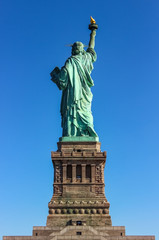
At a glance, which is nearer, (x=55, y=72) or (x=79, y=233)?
(x=79, y=233)

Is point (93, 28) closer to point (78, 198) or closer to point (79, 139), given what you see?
point (79, 139)

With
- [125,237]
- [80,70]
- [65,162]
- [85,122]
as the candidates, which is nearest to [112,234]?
[125,237]

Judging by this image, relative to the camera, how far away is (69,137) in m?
54.0

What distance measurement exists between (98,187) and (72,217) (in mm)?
3786

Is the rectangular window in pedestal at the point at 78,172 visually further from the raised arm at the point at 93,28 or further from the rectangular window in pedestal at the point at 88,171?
the raised arm at the point at 93,28

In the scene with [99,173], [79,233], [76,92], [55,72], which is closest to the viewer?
[79,233]

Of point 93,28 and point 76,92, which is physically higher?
point 93,28

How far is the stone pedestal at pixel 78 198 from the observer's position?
4762 cm

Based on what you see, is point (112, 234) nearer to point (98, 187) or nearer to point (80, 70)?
point (98, 187)

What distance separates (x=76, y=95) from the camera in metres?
55.7

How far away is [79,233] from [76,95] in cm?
1484

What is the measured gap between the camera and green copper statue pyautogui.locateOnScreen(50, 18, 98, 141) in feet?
180

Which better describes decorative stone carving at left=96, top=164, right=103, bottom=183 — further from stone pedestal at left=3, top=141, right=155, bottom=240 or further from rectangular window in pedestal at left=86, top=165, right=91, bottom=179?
rectangular window in pedestal at left=86, top=165, right=91, bottom=179

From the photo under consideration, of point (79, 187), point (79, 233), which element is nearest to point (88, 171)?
point (79, 187)
